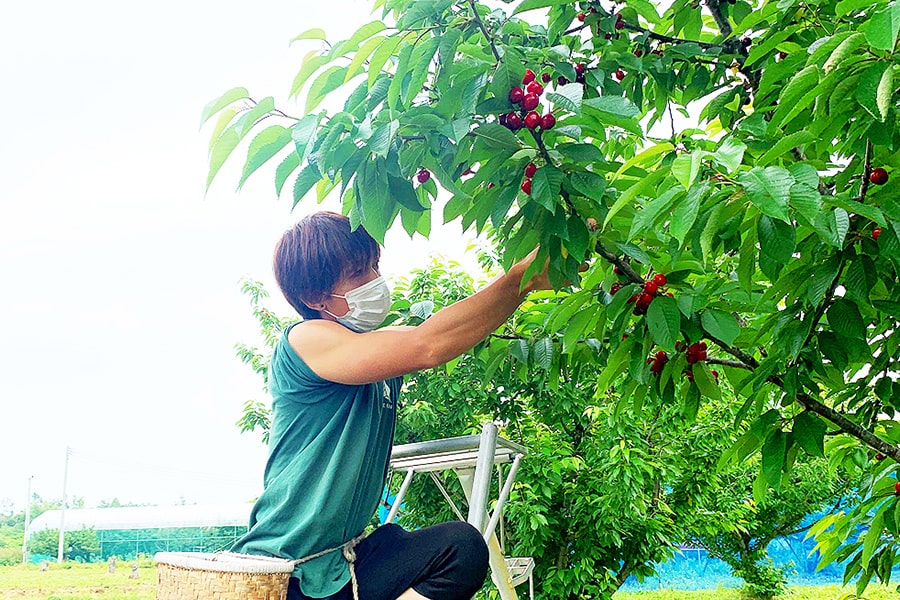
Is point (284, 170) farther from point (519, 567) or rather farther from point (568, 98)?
point (519, 567)

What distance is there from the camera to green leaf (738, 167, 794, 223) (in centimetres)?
75

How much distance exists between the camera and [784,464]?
49.4 inches

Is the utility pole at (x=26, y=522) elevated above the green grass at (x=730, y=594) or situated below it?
above

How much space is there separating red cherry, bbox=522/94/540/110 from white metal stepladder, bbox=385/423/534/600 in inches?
27.3

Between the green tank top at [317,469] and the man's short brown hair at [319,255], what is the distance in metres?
0.08

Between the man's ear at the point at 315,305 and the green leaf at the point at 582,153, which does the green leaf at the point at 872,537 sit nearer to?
the green leaf at the point at 582,153

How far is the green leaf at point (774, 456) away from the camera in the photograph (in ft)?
4.06

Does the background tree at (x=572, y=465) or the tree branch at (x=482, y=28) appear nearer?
the tree branch at (x=482, y=28)

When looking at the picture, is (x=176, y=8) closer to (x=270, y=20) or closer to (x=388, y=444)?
(x=270, y=20)

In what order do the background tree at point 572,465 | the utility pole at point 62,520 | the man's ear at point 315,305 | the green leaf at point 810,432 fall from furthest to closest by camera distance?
the utility pole at point 62,520 < the background tree at point 572,465 < the man's ear at point 315,305 < the green leaf at point 810,432

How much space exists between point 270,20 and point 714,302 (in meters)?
6.98

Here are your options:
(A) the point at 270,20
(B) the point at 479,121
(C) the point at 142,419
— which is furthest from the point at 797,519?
(B) the point at 479,121

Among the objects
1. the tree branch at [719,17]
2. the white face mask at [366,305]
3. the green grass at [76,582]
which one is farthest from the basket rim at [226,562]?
the green grass at [76,582]

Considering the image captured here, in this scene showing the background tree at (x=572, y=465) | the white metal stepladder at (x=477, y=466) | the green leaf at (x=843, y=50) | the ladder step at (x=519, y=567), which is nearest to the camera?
the green leaf at (x=843, y=50)
